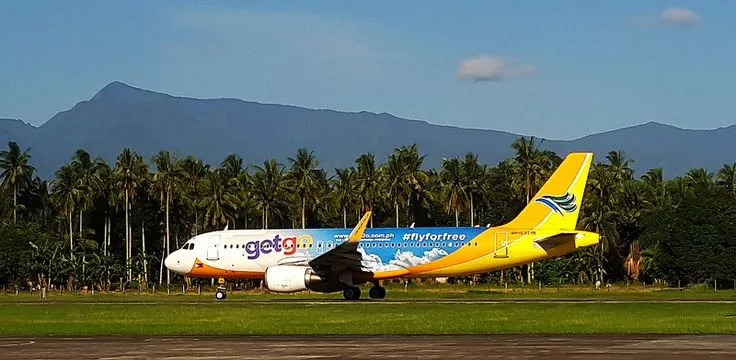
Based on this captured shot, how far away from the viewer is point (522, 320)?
35812mm

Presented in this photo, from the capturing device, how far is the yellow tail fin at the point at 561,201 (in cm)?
5403

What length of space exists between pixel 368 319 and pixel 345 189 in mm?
70125

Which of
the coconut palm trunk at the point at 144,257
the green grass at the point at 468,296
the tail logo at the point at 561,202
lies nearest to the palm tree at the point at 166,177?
the coconut palm trunk at the point at 144,257

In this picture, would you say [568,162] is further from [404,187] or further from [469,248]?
[404,187]

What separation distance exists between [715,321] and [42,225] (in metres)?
95.5

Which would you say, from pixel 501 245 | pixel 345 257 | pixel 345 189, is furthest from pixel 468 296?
pixel 345 189

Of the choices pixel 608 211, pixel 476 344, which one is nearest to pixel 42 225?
pixel 608 211

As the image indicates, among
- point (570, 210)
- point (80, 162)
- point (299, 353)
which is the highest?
point (80, 162)

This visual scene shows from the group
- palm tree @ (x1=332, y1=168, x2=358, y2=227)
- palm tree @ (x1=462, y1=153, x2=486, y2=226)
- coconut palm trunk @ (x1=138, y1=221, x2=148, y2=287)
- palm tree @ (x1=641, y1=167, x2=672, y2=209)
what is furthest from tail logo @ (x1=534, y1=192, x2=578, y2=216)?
palm tree @ (x1=332, y1=168, x2=358, y2=227)

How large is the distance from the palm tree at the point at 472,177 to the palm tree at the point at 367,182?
7.90m

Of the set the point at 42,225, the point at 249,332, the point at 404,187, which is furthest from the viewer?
the point at 42,225

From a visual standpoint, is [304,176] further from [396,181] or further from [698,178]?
[698,178]

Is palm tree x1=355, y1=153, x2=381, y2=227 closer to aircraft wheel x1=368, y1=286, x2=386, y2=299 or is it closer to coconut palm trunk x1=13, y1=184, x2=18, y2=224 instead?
coconut palm trunk x1=13, y1=184, x2=18, y2=224

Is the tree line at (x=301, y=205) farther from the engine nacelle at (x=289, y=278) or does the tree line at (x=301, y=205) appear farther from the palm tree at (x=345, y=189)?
the engine nacelle at (x=289, y=278)
